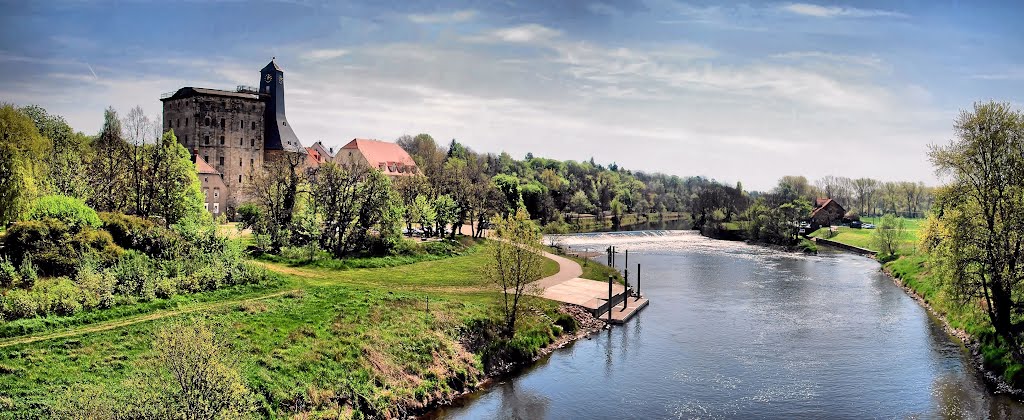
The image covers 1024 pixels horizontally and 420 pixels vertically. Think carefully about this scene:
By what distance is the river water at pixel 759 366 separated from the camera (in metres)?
29.2

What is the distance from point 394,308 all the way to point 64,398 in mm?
17116

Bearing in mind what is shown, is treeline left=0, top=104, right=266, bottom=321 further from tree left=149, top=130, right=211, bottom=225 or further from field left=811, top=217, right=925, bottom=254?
field left=811, top=217, right=925, bottom=254

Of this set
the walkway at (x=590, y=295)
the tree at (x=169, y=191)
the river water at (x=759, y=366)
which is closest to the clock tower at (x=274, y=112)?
the tree at (x=169, y=191)

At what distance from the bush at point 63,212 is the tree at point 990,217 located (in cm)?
4389

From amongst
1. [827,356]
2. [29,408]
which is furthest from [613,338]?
[29,408]

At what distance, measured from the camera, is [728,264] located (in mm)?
75000

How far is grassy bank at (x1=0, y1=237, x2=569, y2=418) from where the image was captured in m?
23.3

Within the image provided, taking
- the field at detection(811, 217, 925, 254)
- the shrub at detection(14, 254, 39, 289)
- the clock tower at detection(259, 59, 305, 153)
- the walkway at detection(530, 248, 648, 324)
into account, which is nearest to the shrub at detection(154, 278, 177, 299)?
the shrub at detection(14, 254, 39, 289)

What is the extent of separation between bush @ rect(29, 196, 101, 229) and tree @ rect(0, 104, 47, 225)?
58 centimetres

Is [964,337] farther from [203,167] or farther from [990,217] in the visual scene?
[203,167]

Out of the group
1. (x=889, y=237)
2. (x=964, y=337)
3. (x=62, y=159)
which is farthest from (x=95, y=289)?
(x=889, y=237)

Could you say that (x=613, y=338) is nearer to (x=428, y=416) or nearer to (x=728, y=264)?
(x=428, y=416)

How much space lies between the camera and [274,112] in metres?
94.8

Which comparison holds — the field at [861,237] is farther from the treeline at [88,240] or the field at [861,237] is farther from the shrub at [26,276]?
the shrub at [26,276]
